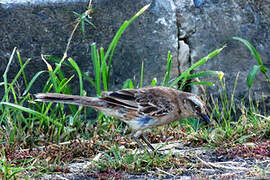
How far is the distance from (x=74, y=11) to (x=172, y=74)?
1680 mm

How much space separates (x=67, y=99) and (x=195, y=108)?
5.32ft

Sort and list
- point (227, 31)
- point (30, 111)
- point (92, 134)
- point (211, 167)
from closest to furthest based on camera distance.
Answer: point (211, 167), point (30, 111), point (92, 134), point (227, 31)

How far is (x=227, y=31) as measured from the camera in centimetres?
687

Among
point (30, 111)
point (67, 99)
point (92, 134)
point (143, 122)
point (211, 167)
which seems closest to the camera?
point (211, 167)

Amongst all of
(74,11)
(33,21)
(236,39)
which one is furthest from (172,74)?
(33,21)

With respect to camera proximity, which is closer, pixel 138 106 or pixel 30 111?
pixel 30 111

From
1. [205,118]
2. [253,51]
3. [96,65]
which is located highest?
[253,51]

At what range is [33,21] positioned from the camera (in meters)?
6.23

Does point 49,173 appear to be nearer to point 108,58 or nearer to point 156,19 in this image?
point 108,58

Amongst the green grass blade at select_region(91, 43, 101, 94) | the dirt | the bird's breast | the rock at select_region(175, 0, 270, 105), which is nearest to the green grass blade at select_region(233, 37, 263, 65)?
the rock at select_region(175, 0, 270, 105)

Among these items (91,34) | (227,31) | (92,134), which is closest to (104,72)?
(91,34)

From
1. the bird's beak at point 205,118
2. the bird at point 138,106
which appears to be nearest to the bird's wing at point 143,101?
the bird at point 138,106

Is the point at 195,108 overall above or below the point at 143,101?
below

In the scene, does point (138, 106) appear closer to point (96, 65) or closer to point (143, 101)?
point (143, 101)
